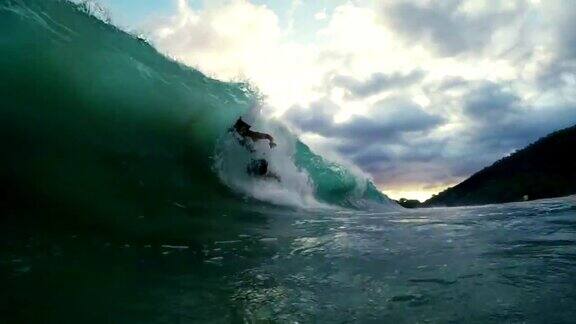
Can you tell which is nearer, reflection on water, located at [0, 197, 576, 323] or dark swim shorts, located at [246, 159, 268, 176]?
reflection on water, located at [0, 197, 576, 323]

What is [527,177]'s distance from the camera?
169 feet

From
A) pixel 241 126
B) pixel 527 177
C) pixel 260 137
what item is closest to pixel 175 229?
pixel 241 126

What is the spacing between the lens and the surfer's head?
1197 centimetres

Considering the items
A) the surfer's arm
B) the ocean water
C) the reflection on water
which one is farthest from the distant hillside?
the reflection on water

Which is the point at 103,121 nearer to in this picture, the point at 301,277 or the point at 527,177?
the point at 301,277

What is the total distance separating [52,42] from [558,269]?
878cm

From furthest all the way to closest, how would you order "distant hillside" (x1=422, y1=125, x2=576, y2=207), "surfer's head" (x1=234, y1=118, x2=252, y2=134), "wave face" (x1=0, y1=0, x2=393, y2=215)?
"distant hillside" (x1=422, y1=125, x2=576, y2=207), "surfer's head" (x1=234, y1=118, x2=252, y2=134), "wave face" (x1=0, y1=0, x2=393, y2=215)

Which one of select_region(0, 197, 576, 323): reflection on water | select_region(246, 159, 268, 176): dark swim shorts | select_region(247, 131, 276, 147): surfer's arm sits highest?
select_region(247, 131, 276, 147): surfer's arm

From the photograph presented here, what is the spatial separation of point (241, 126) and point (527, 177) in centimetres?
4929

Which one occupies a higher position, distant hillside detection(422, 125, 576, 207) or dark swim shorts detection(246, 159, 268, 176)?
distant hillside detection(422, 125, 576, 207)

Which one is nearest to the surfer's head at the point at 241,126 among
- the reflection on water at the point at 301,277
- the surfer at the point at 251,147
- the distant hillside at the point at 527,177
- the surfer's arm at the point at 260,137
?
the surfer at the point at 251,147

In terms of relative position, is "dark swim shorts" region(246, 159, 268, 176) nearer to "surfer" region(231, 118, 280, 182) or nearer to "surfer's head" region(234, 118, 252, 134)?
"surfer" region(231, 118, 280, 182)

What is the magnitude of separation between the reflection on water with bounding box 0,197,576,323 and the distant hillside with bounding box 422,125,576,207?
143 ft

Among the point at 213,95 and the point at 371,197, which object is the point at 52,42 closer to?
the point at 213,95
